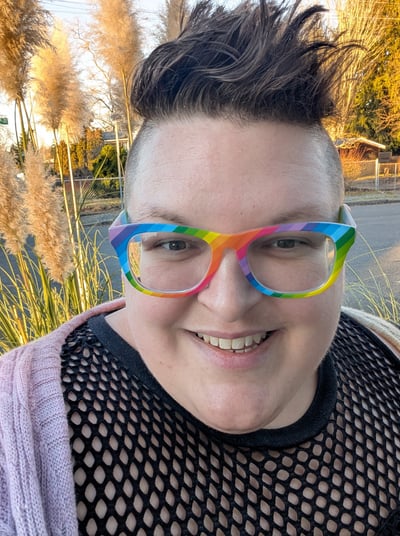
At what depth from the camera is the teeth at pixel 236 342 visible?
856 mm

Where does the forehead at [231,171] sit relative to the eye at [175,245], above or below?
above

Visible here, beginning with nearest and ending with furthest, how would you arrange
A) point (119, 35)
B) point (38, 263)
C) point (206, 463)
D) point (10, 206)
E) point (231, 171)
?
point (231, 171)
point (206, 463)
point (10, 206)
point (38, 263)
point (119, 35)

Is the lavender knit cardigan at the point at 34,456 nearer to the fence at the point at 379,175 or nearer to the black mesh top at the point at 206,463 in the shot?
the black mesh top at the point at 206,463

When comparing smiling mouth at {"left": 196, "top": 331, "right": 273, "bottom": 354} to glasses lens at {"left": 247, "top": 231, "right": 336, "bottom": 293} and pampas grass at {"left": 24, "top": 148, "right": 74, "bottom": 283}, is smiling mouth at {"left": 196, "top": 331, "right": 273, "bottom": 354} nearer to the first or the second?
glasses lens at {"left": 247, "top": 231, "right": 336, "bottom": 293}

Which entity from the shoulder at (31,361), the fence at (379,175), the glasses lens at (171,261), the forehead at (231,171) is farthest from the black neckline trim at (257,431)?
the fence at (379,175)

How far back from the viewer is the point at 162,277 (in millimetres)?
856

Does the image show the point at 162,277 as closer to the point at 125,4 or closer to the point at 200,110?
the point at 200,110

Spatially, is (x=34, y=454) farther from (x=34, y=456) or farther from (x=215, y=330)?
(x=215, y=330)

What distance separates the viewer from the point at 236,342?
0.86 meters

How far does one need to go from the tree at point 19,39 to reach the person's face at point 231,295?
5.94 feet

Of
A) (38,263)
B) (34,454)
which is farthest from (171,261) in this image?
(38,263)

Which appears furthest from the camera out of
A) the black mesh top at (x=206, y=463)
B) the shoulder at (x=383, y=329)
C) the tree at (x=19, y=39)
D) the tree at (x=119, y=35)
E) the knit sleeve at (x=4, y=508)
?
the tree at (x=119, y=35)

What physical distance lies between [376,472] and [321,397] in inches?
7.9

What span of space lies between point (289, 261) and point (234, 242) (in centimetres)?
13
